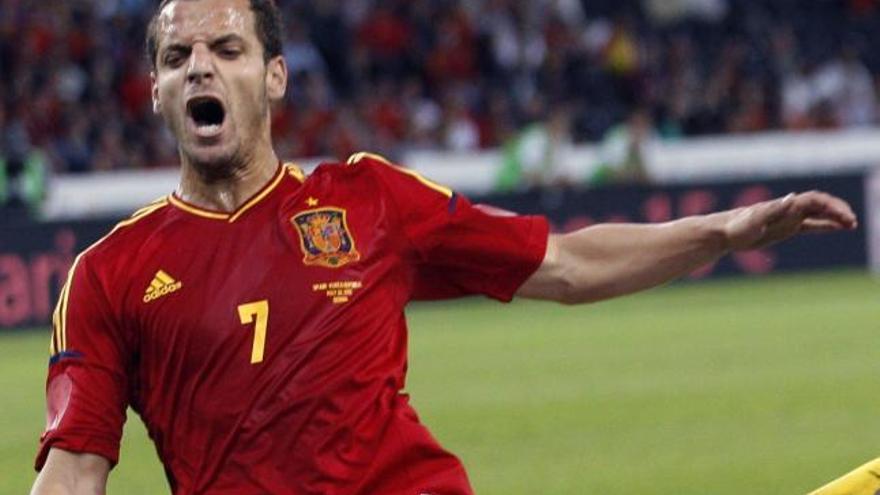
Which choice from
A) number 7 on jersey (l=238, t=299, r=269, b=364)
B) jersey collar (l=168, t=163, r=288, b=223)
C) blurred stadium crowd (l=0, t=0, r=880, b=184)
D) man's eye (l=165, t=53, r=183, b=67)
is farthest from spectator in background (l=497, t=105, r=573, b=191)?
number 7 on jersey (l=238, t=299, r=269, b=364)

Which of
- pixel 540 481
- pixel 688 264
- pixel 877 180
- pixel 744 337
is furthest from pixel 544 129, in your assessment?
pixel 688 264

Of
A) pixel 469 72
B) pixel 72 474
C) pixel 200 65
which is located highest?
pixel 200 65

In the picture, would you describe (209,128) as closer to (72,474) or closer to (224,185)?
(224,185)

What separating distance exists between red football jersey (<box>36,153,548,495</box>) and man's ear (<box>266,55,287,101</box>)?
239 mm

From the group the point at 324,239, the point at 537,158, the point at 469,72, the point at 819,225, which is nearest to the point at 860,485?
the point at 819,225

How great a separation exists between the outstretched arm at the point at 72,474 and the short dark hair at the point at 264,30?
0.93 meters

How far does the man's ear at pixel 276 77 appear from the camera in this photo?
15.9ft

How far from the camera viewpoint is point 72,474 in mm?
4582

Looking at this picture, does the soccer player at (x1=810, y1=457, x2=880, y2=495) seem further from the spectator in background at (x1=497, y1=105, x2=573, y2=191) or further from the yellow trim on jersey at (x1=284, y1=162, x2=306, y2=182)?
the spectator in background at (x1=497, y1=105, x2=573, y2=191)

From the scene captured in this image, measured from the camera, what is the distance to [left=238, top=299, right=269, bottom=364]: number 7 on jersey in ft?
15.1

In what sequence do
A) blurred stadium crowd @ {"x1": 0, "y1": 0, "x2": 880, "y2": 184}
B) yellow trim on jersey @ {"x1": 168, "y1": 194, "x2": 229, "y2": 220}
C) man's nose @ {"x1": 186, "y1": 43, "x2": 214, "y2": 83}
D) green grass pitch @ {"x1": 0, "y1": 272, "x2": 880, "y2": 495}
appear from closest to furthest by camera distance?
man's nose @ {"x1": 186, "y1": 43, "x2": 214, "y2": 83} < yellow trim on jersey @ {"x1": 168, "y1": 194, "x2": 229, "y2": 220} < green grass pitch @ {"x1": 0, "y1": 272, "x2": 880, "y2": 495} < blurred stadium crowd @ {"x1": 0, "y1": 0, "x2": 880, "y2": 184}

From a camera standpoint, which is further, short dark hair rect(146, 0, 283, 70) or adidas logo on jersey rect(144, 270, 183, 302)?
short dark hair rect(146, 0, 283, 70)

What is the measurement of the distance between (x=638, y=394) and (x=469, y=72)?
→ 43.9 feet

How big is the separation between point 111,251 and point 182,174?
0.26 metres
